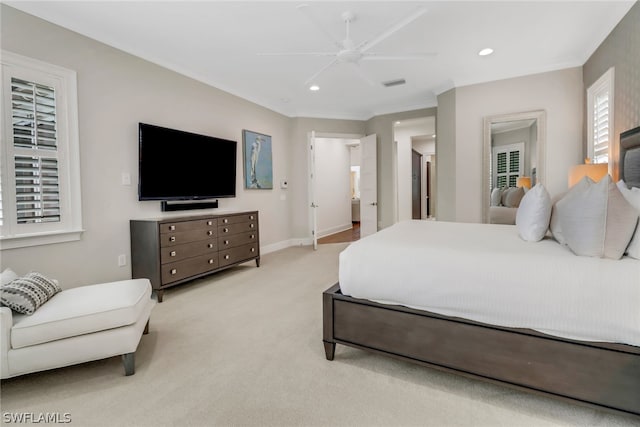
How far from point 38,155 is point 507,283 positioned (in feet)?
11.9

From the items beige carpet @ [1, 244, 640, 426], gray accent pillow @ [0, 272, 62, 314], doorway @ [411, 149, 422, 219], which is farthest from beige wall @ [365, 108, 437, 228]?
gray accent pillow @ [0, 272, 62, 314]

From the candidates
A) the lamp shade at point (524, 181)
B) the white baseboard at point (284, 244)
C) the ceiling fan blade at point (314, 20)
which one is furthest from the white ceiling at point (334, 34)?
the white baseboard at point (284, 244)

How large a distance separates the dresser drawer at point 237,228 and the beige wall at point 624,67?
413 centimetres

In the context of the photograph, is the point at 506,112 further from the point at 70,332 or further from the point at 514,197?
the point at 70,332

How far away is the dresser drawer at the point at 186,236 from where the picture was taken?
3052 mm

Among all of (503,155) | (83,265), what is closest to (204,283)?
(83,265)

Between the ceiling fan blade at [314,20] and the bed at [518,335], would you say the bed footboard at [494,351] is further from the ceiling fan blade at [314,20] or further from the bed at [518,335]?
the ceiling fan blade at [314,20]

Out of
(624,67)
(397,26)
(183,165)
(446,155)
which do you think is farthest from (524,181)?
(183,165)

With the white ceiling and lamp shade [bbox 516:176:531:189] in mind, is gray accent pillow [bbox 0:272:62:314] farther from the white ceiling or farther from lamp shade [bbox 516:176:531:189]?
lamp shade [bbox 516:176:531:189]

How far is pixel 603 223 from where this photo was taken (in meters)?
1.41

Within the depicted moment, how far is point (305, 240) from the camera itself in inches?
239

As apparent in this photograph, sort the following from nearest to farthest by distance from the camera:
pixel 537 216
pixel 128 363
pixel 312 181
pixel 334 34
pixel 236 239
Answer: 1. pixel 128 363
2. pixel 537 216
3. pixel 334 34
4. pixel 236 239
5. pixel 312 181

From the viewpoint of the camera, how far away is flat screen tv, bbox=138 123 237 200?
322 cm

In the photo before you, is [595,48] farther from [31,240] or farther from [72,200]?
[31,240]
